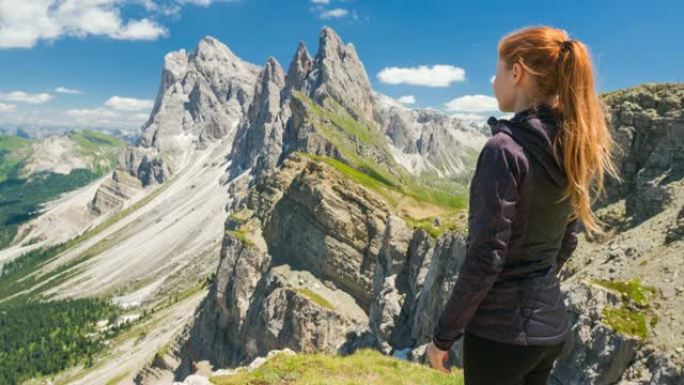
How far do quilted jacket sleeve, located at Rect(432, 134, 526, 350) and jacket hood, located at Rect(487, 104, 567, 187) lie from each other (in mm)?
181

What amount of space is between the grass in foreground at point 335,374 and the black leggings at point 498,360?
1047 centimetres

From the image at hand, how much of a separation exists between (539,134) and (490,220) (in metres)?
1.09

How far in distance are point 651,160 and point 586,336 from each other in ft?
57.1

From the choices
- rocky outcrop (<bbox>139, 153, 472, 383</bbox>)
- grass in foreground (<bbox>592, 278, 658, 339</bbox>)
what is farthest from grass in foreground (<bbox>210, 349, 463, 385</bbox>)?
rocky outcrop (<bbox>139, 153, 472, 383</bbox>)

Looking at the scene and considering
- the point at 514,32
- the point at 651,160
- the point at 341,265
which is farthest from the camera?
the point at 341,265

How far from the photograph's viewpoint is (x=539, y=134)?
5.48 meters

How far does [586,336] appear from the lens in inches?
675

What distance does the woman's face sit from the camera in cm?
591

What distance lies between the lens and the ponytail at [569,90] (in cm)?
553

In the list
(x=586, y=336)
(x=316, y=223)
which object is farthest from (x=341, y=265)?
(x=586, y=336)

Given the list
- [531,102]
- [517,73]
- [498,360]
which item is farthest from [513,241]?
[517,73]

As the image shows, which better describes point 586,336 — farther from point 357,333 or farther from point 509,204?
point 357,333

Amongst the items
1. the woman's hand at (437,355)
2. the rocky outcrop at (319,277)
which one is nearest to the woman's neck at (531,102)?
the woman's hand at (437,355)

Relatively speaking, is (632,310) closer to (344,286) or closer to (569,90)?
(569,90)
